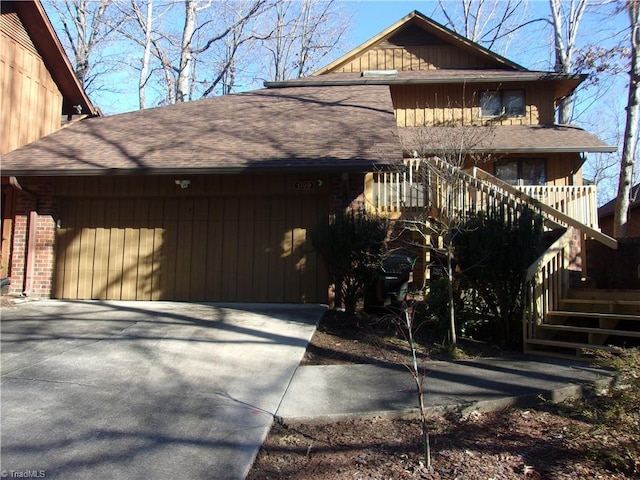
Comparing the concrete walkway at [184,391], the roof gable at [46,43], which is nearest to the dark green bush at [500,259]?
the concrete walkway at [184,391]

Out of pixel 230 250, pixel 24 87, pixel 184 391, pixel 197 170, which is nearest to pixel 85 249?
pixel 230 250

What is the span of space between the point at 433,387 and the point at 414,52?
14.5 metres

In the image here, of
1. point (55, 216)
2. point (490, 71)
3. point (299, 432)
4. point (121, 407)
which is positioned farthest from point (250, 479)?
point (490, 71)

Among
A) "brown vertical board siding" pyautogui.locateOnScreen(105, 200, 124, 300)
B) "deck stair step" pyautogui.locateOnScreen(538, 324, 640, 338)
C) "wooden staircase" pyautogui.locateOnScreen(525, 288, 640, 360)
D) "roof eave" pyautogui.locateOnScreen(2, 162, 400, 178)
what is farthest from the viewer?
"brown vertical board siding" pyautogui.locateOnScreen(105, 200, 124, 300)

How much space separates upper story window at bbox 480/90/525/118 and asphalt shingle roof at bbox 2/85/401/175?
13.1 feet

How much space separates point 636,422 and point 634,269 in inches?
213

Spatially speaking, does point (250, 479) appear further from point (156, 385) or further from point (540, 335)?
point (540, 335)

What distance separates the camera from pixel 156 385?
189 inches

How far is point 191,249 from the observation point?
9.53 m

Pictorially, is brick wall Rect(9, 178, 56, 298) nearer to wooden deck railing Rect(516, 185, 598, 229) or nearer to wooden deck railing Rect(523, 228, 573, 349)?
wooden deck railing Rect(523, 228, 573, 349)

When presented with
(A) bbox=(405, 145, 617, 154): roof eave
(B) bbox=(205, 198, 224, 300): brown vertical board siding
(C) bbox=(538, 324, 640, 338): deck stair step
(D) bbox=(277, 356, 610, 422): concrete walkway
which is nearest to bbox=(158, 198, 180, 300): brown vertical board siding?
(B) bbox=(205, 198, 224, 300): brown vertical board siding

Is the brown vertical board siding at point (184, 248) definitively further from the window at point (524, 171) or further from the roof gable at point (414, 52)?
the window at point (524, 171)

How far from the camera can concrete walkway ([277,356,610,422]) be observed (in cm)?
423

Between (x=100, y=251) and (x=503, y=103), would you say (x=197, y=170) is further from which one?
(x=503, y=103)
